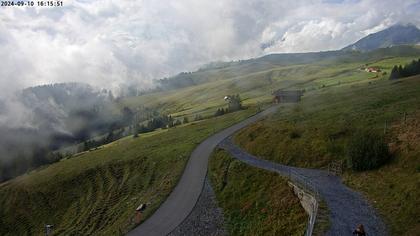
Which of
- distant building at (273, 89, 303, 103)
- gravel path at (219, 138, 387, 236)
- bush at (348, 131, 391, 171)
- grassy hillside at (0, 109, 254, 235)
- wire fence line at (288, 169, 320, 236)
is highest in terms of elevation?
distant building at (273, 89, 303, 103)

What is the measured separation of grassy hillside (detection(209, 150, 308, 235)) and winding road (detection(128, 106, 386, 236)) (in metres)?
2.23

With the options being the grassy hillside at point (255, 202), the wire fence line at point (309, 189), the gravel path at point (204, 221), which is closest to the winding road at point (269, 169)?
the wire fence line at point (309, 189)

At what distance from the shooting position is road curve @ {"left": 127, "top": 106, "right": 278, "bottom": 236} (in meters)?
37.5

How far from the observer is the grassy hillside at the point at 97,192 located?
1971 inches

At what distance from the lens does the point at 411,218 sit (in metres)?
26.9

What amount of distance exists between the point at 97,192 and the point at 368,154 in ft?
153

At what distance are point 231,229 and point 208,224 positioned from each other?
9.11 ft

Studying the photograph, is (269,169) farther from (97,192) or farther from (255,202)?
(97,192)

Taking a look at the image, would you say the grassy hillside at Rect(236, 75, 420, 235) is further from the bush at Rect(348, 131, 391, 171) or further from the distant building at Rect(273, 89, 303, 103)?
the distant building at Rect(273, 89, 303, 103)

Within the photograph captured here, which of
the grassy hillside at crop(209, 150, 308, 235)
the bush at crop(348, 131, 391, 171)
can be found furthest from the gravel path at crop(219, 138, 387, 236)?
the bush at crop(348, 131, 391, 171)

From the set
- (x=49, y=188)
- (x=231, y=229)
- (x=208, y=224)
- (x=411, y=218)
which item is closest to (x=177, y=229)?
(x=208, y=224)

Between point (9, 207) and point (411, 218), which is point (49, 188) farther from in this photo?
point (411, 218)

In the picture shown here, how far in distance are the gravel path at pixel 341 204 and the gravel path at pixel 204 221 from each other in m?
9.35

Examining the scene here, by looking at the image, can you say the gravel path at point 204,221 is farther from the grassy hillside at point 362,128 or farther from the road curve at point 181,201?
the grassy hillside at point 362,128
